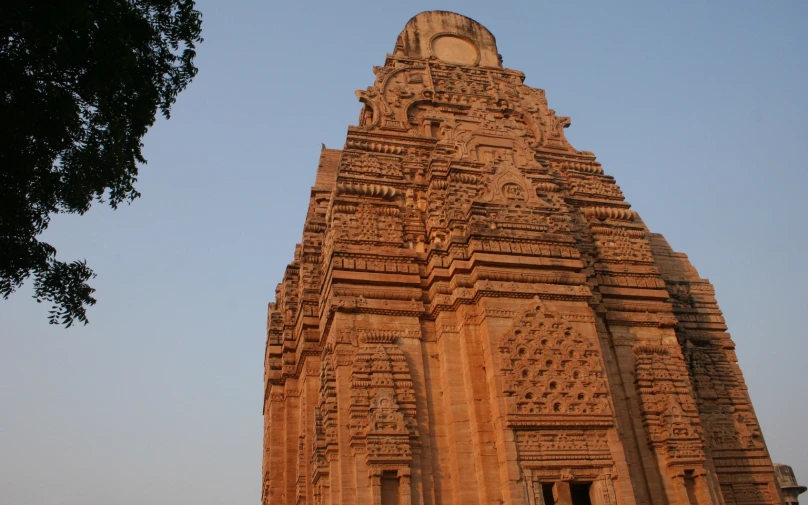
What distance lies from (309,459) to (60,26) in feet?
36.2

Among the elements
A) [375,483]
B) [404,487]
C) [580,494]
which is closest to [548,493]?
[580,494]

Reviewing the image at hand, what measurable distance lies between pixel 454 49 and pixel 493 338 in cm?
1072

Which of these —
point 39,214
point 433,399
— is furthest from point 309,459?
point 39,214

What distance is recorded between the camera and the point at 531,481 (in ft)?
38.1

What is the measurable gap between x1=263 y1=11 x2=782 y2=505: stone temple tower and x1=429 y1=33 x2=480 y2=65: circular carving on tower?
4.57ft

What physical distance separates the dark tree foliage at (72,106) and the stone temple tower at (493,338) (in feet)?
Answer: 18.6

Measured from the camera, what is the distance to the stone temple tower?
39.5ft

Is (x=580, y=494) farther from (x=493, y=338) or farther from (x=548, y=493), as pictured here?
(x=493, y=338)

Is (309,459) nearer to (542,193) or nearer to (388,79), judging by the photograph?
(542,193)

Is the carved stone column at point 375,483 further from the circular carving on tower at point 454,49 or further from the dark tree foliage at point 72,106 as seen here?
the circular carving on tower at point 454,49

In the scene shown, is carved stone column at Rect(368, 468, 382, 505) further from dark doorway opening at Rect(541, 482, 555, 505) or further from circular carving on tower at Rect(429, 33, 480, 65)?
circular carving on tower at Rect(429, 33, 480, 65)

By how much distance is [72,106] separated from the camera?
24.5 ft

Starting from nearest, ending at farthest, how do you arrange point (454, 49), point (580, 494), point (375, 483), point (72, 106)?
point (72, 106), point (375, 483), point (580, 494), point (454, 49)

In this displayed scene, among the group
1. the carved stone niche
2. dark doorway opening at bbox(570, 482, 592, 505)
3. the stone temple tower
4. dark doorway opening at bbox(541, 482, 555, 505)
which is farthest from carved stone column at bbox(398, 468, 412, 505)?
dark doorway opening at bbox(570, 482, 592, 505)
